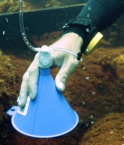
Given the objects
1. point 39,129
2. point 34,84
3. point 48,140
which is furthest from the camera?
point 48,140

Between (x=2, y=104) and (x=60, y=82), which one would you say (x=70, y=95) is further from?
(x=60, y=82)

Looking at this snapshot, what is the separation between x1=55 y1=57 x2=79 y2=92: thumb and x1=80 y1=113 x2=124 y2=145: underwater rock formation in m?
0.88

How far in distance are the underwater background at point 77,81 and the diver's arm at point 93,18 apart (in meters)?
1.17

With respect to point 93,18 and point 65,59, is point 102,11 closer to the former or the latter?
point 93,18

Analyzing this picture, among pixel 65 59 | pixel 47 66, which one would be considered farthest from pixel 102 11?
pixel 47 66

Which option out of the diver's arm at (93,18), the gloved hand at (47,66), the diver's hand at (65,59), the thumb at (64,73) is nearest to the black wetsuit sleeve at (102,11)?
the diver's arm at (93,18)

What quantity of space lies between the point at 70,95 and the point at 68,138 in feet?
3.12

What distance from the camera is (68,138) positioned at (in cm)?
279

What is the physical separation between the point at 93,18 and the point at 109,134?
5.83 ft

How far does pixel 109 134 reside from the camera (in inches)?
86.5

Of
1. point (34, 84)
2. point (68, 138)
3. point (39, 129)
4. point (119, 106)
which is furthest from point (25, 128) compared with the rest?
point (119, 106)

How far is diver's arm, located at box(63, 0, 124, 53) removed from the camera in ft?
9.02

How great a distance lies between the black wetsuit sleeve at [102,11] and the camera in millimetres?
2986

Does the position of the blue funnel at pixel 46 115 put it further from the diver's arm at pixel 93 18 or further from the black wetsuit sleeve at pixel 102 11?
the black wetsuit sleeve at pixel 102 11
